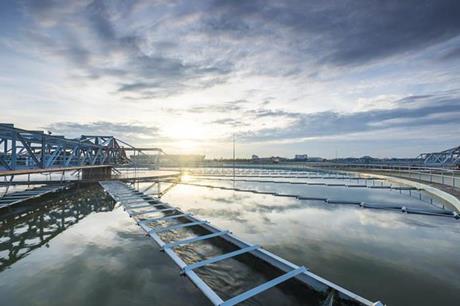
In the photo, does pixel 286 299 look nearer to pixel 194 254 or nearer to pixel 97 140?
pixel 194 254

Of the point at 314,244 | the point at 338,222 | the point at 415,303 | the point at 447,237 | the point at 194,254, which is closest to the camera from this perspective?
the point at 415,303

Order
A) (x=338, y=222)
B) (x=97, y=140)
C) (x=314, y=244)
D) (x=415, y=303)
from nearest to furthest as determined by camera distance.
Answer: (x=415, y=303)
(x=314, y=244)
(x=338, y=222)
(x=97, y=140)

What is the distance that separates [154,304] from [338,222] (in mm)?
7883

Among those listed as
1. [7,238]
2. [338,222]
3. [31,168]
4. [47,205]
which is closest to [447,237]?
[338,222]

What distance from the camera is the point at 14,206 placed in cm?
1246

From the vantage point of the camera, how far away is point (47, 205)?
42.6ft

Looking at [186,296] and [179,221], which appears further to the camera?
[179,221]

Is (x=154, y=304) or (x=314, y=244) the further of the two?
(x=314, y=244)

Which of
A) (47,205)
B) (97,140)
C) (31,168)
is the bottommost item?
(47,205)

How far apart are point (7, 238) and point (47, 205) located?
610 centimetres

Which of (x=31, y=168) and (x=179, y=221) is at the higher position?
(x=31, y=168)

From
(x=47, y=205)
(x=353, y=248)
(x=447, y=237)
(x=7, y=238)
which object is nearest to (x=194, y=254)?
(x=353, y=248)

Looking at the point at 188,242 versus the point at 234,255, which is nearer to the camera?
the point at 234,255

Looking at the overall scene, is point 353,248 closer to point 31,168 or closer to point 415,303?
point 415,303
